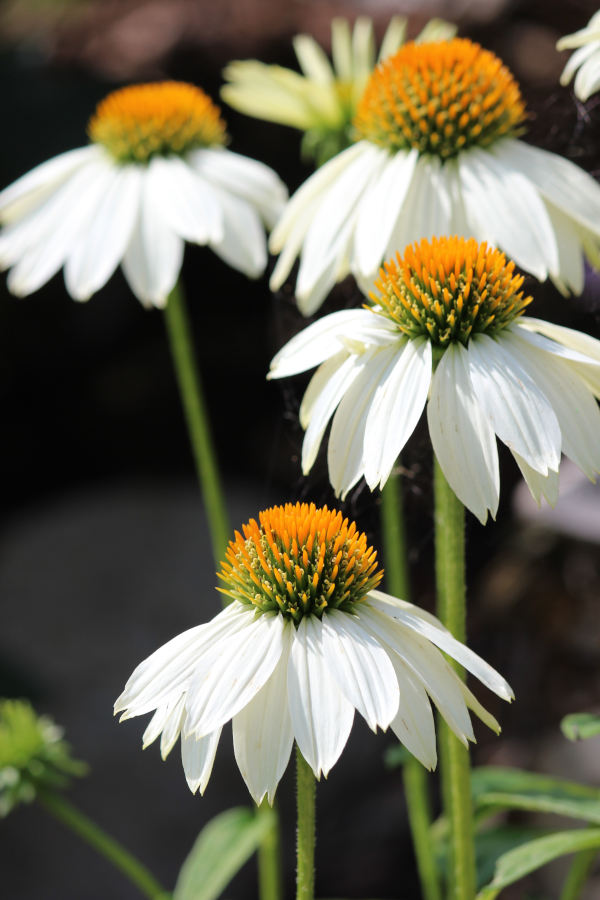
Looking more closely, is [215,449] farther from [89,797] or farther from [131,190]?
[131,190]

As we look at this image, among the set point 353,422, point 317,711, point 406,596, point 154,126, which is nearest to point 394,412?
point 353,422

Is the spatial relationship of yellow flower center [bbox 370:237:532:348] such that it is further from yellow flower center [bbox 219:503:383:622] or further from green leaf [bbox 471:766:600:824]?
green leaf [bbox 471:766:600:824]

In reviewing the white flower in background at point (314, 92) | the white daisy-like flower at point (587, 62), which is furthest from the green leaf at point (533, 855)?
the white flower in background at point (314, 92)

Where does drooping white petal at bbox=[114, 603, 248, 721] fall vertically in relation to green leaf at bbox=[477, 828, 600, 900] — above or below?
above

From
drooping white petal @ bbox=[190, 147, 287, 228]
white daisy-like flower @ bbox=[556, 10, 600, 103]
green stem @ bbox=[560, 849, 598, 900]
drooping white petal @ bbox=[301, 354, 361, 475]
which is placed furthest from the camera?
drooping white petal @ bbox=[190, 147, 287, 228]

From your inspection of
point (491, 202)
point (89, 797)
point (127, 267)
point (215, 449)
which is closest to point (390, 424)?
point (491, 202)

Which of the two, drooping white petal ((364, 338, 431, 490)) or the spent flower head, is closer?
drooping white petal ((364, 338, 431, 490))

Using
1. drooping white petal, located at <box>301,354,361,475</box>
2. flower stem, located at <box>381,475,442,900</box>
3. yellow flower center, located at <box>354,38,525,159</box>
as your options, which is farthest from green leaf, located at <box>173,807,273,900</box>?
yellow flower center, located at <box>354,38,525,159</box>
